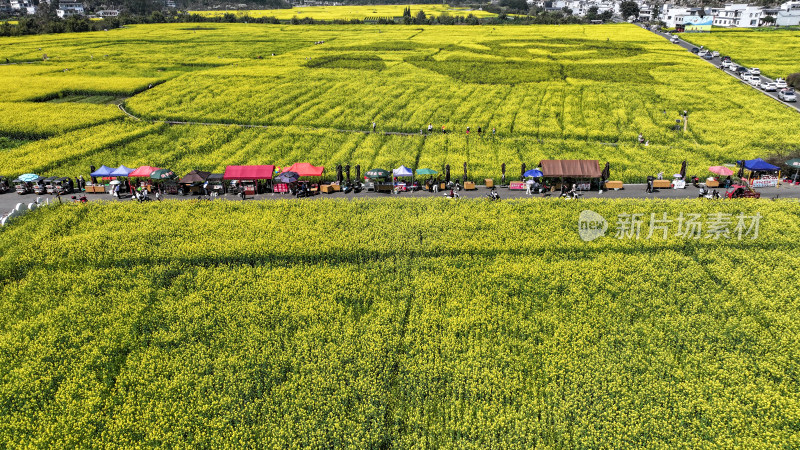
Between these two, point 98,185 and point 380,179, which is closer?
point 380,179

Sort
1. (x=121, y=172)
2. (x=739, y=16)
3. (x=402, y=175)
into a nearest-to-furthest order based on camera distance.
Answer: (x=402, y=175)
(x=121, y=172)
(x=739, y=16)

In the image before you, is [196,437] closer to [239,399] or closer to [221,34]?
[239,399]

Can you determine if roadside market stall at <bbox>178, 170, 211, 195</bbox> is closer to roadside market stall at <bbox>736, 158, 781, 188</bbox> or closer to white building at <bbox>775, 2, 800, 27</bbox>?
roadside market stall at <bbox>736, 158, 781, 188</bbox>

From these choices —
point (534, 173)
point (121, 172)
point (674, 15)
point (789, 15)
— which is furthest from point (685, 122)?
point (674, 15)

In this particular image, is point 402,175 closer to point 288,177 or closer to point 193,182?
point 288,177

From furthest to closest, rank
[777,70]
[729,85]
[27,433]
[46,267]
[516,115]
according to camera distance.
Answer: [777,70], [729,85], [516,115], [46,267], [27,433]

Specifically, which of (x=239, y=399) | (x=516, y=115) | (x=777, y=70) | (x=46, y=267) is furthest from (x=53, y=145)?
(x=777, y=70)

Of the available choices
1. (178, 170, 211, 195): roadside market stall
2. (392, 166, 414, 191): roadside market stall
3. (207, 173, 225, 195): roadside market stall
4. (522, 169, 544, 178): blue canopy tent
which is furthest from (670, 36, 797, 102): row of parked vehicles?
(178, 170, 211, 195): roadside market stall

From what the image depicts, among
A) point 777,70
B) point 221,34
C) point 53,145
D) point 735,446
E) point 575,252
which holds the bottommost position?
point 735,446
